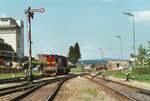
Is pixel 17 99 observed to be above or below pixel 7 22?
below

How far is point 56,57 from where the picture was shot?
7188 cm

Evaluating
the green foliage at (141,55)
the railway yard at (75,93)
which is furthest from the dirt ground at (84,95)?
the green foliage at (141,55)

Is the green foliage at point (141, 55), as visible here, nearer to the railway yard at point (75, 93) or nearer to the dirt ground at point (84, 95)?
the railway yard at point (75, 93)

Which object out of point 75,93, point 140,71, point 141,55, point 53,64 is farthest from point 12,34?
point 75,93

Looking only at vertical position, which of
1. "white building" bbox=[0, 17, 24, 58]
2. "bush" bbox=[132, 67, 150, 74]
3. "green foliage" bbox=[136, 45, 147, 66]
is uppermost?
"white building" bbox=[0, 17, 24, 58]

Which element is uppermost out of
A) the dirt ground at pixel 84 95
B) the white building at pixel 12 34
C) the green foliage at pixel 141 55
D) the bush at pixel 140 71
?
the white building at pixel 12 34

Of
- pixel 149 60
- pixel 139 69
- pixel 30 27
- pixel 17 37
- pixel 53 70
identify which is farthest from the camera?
pixel 17 37

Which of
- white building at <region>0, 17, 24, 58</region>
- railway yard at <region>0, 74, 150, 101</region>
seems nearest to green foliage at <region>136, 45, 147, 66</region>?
railway yard at <region>0, 74, 150, 101</region>

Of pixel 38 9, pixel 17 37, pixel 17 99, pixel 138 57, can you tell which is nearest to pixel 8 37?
pixel 17 37

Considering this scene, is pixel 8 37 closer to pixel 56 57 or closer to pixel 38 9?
pixel 56 57

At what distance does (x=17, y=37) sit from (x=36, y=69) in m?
101

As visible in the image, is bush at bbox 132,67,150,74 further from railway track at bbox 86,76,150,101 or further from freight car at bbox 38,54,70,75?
railway track at bbox 86,76,150,101

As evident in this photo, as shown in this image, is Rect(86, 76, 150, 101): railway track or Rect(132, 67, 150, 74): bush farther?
Rect(132, 67, 150, 74): bush

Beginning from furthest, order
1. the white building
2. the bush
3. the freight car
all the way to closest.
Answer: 1. the white building
2. the freight car
3. the bush
